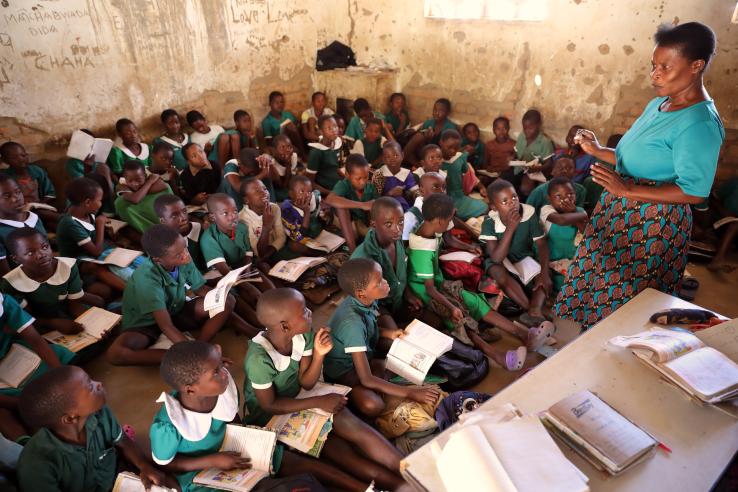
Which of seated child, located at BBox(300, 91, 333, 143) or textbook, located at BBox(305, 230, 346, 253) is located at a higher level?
seated child, located at BBox(300, 91, 333, 143)

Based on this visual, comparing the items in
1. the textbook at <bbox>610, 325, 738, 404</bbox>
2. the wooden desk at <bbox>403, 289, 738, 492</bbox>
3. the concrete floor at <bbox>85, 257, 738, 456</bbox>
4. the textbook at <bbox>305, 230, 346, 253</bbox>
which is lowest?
the concrete floor at <bbox>85, 257, 738, 456</bbox>

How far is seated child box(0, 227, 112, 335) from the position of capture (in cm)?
246

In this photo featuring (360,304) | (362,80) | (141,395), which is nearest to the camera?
(360,304)

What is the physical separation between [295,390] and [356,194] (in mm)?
2076

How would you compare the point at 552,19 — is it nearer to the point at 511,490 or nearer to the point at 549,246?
the point at 549,246

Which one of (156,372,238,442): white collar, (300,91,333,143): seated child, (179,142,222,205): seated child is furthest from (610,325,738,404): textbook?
(300,91,333,143): seated child

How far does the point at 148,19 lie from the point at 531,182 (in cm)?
406

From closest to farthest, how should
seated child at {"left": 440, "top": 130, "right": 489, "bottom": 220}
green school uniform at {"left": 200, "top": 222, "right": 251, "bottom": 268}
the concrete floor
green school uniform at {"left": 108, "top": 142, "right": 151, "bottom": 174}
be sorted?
the concrete floor < green school uniform at {"left": 200, "top": 222, "right": 251, "bottom": 268} < seated child at {"left": 440, "top": 130, "right": 489, "bottom": 220} < green school uniform at {"left": 108, "top": 142, "right": 151, "bottom": 174}

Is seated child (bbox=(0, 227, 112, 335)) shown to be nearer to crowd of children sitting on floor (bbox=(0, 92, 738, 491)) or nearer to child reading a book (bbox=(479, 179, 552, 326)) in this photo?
crowd of children sitting on floor (bbox=(0, 92, 738, 491))

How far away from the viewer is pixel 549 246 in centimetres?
327

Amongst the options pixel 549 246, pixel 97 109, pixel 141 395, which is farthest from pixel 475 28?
pixel 141 395

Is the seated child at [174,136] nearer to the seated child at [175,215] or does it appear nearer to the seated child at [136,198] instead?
the seated child at [136,198]

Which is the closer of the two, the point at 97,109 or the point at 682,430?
the point at 682,430

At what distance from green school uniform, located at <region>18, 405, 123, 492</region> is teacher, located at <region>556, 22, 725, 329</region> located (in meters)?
2.24
